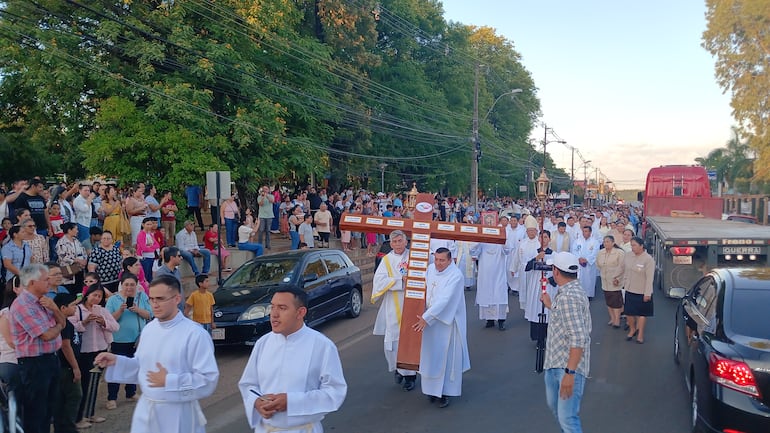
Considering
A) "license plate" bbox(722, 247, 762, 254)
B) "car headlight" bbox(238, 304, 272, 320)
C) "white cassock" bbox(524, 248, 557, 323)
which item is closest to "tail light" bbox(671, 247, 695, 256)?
"license plate" bbox(722, 247, 762, 254)

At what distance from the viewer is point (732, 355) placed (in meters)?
4.85

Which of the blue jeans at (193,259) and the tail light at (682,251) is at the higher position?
the tail light at (682,251)

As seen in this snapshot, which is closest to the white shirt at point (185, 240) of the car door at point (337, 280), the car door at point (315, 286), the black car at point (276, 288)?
the black car at point (276, 288)

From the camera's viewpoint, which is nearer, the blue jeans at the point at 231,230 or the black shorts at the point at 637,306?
the black shorts at the point at 637,306

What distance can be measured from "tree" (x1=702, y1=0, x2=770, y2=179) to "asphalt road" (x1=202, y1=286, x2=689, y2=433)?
87.3 ft

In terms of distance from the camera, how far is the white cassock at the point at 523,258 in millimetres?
12273

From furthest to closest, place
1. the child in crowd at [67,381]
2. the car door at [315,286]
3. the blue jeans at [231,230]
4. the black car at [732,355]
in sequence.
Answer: the blue jeans at [231,230] → the car door at [315,286] → the child in crowd at [67,381] → the black car at [732,355]

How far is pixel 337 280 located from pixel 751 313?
7.50m

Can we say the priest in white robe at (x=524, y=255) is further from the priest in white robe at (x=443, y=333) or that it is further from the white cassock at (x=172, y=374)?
the white cassock at (x=172, y=374)

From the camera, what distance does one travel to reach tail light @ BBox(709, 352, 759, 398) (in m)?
4.69

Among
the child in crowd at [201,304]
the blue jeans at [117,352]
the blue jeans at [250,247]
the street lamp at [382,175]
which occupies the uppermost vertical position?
the street lamp at [382,175]

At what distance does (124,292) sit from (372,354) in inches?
152

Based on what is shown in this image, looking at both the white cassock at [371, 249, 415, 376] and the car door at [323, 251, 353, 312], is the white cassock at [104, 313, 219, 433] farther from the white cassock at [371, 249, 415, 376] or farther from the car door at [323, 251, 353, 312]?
the car door at [323, 251, 353, 312]

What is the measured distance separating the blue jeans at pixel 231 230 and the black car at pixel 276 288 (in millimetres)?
5500
